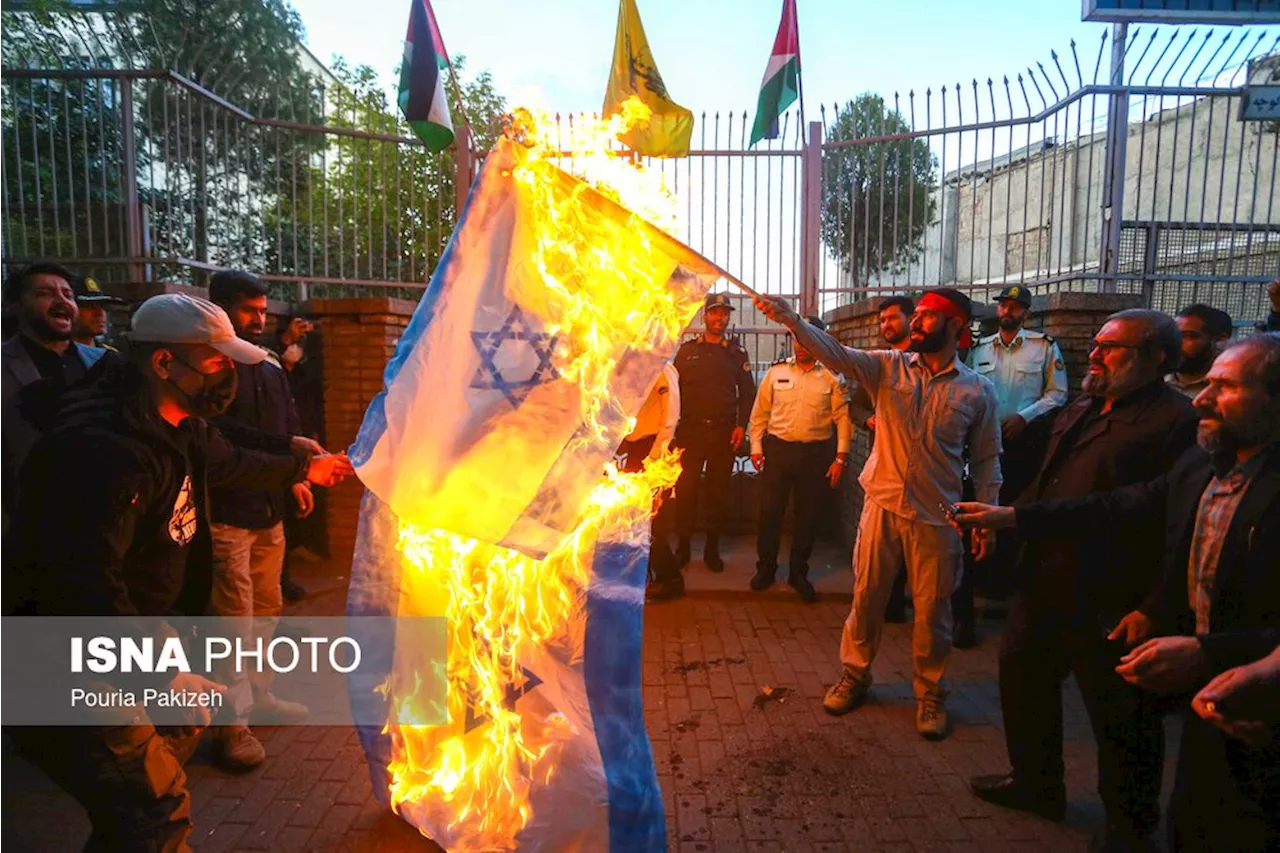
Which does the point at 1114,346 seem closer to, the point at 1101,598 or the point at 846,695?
the point at 1101,598

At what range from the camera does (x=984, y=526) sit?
3242 millimetres

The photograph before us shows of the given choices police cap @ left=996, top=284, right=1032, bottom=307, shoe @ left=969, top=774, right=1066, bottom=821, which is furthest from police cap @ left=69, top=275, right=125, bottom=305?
police cap @ left=996, top=284, right=1032, bottom=307

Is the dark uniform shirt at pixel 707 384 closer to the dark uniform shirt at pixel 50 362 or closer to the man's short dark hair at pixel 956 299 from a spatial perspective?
the man's short dark hair at pixel 956 299

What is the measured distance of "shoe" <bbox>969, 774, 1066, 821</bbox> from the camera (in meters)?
3.44

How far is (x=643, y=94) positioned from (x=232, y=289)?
4.57 m

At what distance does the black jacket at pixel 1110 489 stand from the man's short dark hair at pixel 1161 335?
0.13 meters

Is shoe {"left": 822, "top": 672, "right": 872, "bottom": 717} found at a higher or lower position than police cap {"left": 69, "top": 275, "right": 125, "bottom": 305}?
lower

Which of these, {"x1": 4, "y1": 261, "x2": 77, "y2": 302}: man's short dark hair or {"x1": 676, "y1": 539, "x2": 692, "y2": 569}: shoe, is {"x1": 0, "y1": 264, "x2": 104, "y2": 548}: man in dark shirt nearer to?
{"x1": 4, "y1": 261, "x2": 77, "y2": 302}: man's short dark hair

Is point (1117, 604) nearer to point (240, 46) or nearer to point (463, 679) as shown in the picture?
point (463, 679)

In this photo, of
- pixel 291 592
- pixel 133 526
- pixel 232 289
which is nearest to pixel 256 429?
pixel 232 289

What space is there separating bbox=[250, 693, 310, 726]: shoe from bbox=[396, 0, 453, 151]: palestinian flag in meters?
4.78

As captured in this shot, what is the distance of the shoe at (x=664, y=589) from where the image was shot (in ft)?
21.1

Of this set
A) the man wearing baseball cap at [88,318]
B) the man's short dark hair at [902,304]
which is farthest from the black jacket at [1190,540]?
the man wearing baseball cap at [88,318]

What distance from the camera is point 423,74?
6633mm
